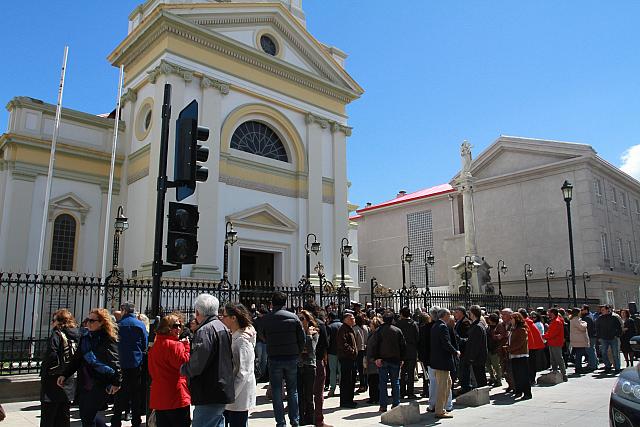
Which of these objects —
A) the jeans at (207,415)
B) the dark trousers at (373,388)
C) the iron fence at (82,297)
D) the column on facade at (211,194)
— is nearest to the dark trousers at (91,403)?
the jeans at (207,415)

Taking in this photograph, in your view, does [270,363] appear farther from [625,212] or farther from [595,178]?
[625,212]

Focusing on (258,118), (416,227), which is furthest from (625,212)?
(258,118)

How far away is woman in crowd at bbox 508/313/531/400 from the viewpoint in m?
10.8

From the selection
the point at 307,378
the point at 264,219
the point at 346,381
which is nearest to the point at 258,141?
the point at 264,219

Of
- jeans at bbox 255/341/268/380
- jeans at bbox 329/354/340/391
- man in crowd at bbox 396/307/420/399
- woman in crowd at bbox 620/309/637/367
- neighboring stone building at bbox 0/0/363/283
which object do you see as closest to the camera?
man in crowd at bbox 396/307/420/399

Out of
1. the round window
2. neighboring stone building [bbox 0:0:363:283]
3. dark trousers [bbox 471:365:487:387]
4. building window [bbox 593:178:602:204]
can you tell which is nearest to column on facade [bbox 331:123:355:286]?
neighboring stone building [bbox 0:0:363:283]

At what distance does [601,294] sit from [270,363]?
113ft

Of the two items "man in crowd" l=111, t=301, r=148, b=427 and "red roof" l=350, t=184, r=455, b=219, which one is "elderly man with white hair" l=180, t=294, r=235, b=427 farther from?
"red roof" l=350, t=184, r=455, b=219

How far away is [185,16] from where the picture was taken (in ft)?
77.2

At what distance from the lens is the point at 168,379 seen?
5.35 m

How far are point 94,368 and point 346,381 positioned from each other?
538 centimetres

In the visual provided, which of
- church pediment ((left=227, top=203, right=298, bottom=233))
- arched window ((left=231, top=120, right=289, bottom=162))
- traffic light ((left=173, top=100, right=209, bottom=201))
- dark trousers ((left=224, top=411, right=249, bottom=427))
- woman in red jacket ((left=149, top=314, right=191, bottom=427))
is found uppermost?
arched window ((left=231, top=120, right=289, bottom=162))

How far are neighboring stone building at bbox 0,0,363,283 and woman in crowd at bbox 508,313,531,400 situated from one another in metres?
13.6

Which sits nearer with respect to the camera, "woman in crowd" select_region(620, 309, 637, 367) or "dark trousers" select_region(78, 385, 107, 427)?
"dark trousers" select_region(78, 385, 107, 427)
